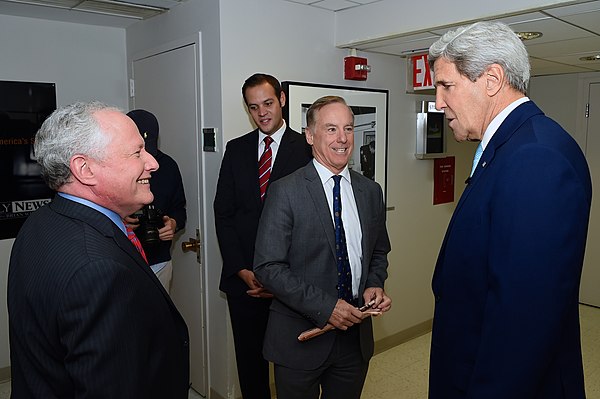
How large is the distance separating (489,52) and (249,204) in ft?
5.05

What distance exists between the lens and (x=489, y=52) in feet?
3.91

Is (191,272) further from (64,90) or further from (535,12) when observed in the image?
(535,12)

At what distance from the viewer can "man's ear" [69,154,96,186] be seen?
1.18 metres

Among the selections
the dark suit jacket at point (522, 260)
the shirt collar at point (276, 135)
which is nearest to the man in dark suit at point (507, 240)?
the dark suit jacket at point (522, 260)

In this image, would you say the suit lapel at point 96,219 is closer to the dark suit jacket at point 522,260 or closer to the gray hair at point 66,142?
the gray hair at point 66,142

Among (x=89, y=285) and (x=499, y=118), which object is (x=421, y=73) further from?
(x=89, y=285)

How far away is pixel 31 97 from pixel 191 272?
1.52 meters

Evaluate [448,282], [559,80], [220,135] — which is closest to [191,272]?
[220,135]

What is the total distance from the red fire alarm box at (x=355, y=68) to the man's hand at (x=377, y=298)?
162cm

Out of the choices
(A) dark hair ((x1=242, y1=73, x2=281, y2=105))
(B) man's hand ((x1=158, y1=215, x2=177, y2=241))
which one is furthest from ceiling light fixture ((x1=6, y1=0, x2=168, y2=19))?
(B) man's hand ((x1=158, y1=215, x2=177, y2=241))

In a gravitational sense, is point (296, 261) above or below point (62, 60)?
below

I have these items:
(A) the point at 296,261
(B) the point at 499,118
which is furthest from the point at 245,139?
(B) the point at 499,118

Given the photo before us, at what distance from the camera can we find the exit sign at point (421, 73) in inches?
133

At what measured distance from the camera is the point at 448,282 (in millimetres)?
1297
